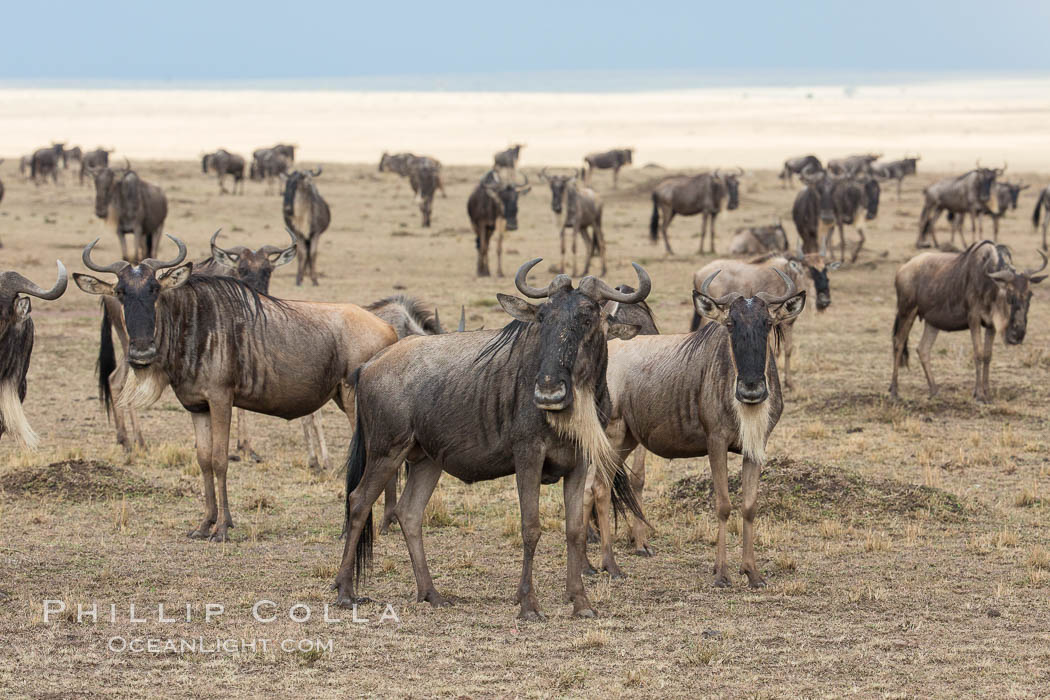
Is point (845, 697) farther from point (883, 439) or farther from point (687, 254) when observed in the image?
point (687, 254)

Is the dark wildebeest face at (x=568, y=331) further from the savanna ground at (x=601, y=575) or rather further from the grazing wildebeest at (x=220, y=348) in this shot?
the grazing wildebeest at (x=220, y=348)

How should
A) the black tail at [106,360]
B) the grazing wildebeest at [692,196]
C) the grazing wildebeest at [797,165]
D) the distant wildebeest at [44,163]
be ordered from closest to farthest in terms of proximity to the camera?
the black tail at [106,360], the grazing wildebeest at [692,196], the grazing wildebeest at [797,165], the distant wildebeest at [44,163]

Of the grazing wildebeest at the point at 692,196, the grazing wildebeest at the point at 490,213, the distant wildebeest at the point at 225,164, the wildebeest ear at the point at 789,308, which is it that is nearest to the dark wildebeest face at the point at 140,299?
Answer: the wildebeest ear at the point at 789,308

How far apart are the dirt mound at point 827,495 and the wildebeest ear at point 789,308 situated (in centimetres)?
189

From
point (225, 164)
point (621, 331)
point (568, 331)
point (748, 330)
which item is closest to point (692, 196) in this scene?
point (225, 164)

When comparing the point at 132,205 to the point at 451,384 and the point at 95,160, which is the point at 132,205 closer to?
the point at 451,384

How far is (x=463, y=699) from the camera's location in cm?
563

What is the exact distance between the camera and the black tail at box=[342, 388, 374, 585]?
7215 millimetres

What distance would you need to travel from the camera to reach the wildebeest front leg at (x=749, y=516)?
24.5 feet

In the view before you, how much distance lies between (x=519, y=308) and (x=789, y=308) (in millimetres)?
1789

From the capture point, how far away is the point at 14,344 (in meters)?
7.82

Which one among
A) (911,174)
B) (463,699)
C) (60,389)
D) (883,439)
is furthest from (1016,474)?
(911,174)

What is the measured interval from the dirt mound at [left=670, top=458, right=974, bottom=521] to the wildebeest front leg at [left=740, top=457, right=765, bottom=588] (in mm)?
1575

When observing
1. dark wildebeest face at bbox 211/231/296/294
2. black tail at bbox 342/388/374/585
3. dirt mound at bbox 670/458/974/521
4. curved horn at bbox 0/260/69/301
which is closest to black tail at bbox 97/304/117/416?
dark wildebeest face at bbox 211/231/296/294
